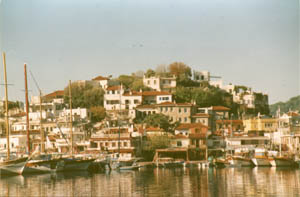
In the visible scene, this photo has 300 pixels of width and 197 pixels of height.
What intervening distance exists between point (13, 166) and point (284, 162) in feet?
82.9

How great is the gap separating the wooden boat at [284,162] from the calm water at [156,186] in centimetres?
1268

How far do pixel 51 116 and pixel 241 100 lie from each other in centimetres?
2830

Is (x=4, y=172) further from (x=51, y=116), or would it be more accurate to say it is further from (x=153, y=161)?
(x=51, y=116)

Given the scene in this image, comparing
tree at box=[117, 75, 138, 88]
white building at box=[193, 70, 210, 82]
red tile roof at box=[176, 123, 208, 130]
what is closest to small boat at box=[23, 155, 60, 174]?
red tile roof at box=[176, 123, 208, 130]

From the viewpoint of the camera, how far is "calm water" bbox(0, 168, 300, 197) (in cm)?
3484

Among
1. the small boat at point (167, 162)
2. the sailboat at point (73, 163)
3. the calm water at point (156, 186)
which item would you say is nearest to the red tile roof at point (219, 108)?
the small boat at point (167, 162)

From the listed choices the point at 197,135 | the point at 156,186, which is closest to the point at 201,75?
the point at 197,135

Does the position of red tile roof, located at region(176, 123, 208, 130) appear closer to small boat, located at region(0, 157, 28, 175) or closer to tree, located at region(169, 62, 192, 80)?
tree, located at region(169, 62, 192, 80)

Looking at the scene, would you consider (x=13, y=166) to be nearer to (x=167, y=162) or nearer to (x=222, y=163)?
(x=167, y=162)

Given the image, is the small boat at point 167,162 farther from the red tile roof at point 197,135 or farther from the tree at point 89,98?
the tree at point 89,98

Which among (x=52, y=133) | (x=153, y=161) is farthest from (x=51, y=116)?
(x=153, y=161)

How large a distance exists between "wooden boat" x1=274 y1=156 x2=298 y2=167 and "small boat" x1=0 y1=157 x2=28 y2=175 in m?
23.8

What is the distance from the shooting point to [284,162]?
5812cm

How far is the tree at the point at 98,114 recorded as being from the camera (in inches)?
3199
